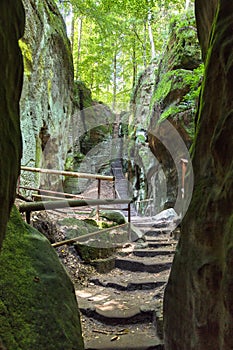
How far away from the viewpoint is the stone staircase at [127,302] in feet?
9.25

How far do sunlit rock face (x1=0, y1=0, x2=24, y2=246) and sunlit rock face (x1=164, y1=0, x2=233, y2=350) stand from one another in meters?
1.11

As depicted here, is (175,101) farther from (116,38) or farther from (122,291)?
(116,38)

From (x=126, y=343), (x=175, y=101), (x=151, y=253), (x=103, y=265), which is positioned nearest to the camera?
(x=126, y=343)

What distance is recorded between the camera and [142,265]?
4.82 m

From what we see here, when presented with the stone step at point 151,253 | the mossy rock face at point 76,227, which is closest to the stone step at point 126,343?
the mossy rock face at point 76,227

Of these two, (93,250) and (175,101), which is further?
(175,101)

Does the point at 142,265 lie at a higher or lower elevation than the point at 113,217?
lower

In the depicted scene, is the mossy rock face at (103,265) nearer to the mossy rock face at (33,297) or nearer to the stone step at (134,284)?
the stone step at (134,284)

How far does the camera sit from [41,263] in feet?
6.88

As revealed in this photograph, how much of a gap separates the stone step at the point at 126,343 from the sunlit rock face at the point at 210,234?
43cm

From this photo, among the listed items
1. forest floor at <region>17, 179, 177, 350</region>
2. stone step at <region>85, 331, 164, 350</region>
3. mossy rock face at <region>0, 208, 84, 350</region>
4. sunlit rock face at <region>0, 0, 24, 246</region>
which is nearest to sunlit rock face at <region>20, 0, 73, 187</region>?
forest floor at <region>17, 179, 177, 350</region>

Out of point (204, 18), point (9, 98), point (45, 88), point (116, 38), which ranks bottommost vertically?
point (9, 98)

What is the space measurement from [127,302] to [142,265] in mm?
1255

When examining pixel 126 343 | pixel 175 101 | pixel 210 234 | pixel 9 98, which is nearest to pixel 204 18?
pixel 210 234
